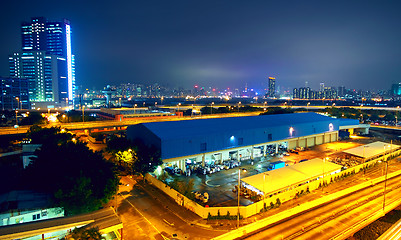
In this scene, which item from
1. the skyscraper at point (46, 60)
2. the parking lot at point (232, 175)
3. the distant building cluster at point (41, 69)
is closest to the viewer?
the parking lot at point (232, 175)

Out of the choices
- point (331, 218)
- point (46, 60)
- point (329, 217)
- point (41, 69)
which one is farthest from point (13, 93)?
point (331, 218)

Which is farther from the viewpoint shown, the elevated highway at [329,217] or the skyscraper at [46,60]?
the skyscraper at [46,60]

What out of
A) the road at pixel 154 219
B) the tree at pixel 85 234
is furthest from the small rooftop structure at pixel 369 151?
the tree at pixel 85 234

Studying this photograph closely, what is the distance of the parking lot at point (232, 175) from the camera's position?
2592 cm

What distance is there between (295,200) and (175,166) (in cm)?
1733

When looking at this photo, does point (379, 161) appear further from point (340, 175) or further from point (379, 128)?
point (379, 128)

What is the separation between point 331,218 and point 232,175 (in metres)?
13.6

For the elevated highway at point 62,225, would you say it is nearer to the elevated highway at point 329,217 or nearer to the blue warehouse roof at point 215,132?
the elevated highway at point 329,217

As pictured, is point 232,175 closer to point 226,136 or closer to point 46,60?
point 226,136

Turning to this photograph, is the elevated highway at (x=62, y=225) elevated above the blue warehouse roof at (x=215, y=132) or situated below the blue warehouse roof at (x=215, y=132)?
below

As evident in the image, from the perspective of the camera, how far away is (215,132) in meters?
37.9

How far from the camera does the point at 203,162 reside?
120 feet

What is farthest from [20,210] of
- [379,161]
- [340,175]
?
[379,161]

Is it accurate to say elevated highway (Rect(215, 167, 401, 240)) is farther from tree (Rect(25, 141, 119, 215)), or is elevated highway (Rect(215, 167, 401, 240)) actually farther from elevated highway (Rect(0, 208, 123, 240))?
tree (Rect(25, 141, 119, 215))
